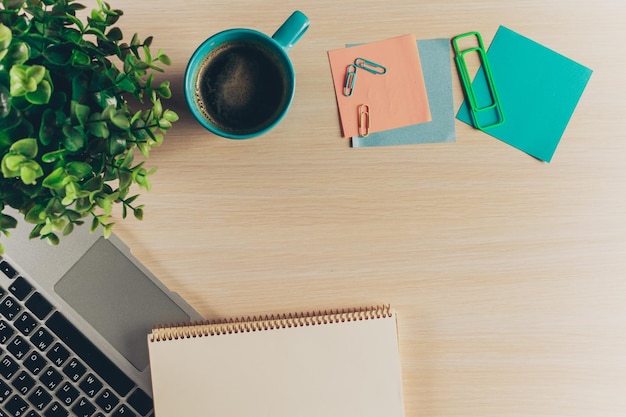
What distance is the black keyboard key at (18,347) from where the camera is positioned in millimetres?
697

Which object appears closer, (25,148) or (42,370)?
(25,148)

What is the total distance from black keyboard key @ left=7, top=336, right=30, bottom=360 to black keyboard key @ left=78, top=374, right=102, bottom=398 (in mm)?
85

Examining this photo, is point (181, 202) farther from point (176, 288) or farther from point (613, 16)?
point (613, 16)

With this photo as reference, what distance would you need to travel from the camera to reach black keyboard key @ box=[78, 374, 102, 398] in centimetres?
70

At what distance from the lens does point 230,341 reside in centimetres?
72

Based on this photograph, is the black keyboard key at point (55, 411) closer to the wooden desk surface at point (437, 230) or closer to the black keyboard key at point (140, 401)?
the black keyboard key at point (140, 401)

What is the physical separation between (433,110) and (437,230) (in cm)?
17

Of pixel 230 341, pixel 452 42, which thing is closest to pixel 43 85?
pixel 230 341

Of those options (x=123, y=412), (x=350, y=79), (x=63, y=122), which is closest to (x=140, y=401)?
(x=123, y=412)

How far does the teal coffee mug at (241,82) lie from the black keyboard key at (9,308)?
0.35 m

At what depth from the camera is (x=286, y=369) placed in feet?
2.37

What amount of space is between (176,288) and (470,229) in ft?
1.38

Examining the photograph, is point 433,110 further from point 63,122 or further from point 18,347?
point 18,347

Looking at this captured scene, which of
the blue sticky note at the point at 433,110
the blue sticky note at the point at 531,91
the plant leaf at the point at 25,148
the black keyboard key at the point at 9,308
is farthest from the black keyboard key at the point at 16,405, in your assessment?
the blue sticky note at the point at 531,91
